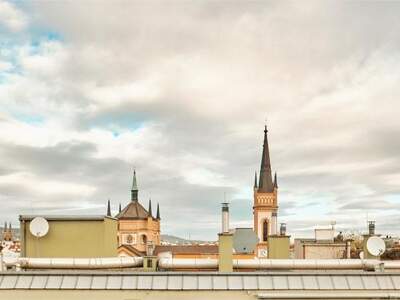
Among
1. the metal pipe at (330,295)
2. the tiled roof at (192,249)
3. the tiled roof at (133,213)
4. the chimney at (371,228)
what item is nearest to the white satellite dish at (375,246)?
the chimney at (371,228)

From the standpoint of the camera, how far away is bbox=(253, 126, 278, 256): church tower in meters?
124

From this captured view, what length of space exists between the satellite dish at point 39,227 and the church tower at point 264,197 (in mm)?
98957

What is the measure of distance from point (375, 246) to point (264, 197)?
10242 cm

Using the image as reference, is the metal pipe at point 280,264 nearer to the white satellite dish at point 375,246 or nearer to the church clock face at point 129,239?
the white satellite dish at point 375,246

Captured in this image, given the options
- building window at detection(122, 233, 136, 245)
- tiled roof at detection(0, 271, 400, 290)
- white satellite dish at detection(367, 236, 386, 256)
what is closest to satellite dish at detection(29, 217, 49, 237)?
tiled roof at detection(0, 271, 400, 290)

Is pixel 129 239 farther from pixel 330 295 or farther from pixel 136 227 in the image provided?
pixel 330 295

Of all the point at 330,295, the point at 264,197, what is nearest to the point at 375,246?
the point at 330,295

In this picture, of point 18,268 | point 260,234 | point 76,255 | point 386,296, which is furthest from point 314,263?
point 260,234

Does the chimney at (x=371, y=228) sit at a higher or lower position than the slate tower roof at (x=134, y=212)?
lower

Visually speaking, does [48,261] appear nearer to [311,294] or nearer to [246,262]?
[246,262]

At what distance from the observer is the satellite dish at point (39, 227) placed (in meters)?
24.5

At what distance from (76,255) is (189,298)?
33.1 ft

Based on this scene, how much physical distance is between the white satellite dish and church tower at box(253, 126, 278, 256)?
94.4 metres

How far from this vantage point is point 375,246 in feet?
87.7
